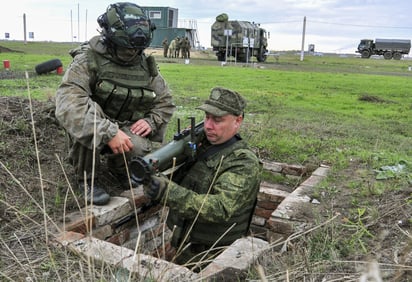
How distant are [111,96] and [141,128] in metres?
0.33

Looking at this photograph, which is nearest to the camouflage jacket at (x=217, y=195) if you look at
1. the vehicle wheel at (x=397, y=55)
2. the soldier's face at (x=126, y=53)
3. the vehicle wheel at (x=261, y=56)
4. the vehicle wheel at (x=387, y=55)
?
the soldier's face at (x=126, y=53)

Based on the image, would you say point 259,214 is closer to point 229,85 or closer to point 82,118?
point 82,118

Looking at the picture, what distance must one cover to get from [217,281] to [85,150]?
4.58ft

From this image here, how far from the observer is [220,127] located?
2.90 meters

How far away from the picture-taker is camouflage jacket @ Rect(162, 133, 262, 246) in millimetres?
2656

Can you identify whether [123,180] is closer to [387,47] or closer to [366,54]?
[387,47]

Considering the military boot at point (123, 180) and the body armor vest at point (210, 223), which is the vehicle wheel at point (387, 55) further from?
the body armor vest at point (210, 223)

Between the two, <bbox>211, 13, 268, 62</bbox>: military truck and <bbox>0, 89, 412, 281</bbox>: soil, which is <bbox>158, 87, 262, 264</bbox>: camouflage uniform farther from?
<bbox>211, 13, 268, 62</bbox>: military truck

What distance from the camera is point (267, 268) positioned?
7.50ft

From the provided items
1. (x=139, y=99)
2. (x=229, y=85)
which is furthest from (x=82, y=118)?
(x=229, y=85)

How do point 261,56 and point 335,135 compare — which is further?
point 261,56

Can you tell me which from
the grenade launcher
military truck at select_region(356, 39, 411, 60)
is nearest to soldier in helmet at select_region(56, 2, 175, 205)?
the grenade launcher

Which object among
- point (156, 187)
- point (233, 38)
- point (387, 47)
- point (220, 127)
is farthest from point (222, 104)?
point (387, 47)

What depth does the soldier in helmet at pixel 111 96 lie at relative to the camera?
116 inches
